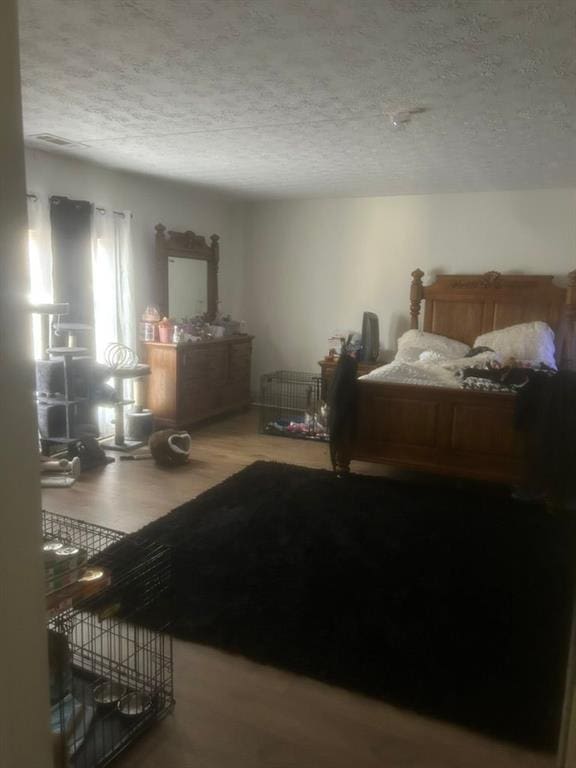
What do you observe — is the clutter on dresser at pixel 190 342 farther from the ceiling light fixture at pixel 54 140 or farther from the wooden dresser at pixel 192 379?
the ceiling light fixture at pixel 54 140

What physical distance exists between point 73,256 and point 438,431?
301 cm

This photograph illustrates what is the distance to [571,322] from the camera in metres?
4.99

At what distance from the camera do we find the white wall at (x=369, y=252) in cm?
520

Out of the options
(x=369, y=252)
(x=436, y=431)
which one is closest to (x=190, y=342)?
(x=369, y=252)

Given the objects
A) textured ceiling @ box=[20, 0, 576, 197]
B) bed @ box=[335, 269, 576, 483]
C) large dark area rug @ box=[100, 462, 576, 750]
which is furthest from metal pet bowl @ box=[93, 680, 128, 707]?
bed @ box=[335, 269, 576, 483]

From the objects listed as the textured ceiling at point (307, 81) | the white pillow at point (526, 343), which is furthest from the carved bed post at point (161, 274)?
the white pillow at point (526, 343)

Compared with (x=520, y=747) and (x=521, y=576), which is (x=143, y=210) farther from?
(x=520, y=747)

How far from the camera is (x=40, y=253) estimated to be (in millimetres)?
4160

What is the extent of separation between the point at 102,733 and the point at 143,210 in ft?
14.3

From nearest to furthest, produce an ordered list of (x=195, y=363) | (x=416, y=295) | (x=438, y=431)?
(x=438, y=431) → (x=195, y=363) → (x=416, y=295)

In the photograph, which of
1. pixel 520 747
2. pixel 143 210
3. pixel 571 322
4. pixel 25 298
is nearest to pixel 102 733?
pixel 520 747

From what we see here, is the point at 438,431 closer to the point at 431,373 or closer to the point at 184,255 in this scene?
the point at 431,373

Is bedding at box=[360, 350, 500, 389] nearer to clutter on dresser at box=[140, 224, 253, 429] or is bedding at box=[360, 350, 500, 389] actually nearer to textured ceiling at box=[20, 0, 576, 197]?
textured ceiling at box=[20, 0, 576, 197]

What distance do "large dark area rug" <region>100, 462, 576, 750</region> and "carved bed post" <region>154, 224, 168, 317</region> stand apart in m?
2.37
